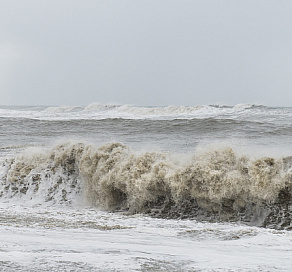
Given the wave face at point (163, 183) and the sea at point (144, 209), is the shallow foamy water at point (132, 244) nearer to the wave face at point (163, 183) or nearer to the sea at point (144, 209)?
the sea at point (144, 209)

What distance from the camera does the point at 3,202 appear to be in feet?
26.2

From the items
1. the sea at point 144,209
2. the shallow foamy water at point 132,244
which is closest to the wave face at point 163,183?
the sea at point 144,209

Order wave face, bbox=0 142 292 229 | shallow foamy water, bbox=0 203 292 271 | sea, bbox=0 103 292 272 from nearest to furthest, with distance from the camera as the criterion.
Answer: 1. shallow foamy water, bbox=0 203 292 271
2. sea, bbox=0 103 292 272
3. wave face, bbox=0 142 292 229

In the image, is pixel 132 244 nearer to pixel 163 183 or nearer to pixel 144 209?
pixel 144 209

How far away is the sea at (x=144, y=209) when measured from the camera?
3744 millimetres

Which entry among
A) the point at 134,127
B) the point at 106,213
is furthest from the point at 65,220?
the point at 134,127

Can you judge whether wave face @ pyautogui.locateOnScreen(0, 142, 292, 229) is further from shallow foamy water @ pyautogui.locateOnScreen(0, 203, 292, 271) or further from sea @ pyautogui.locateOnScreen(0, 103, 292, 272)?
shallow foamy water @ pyautogui.locateOnScreen(0, 203, 292, 271)

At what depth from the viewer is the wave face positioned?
6.61 metres

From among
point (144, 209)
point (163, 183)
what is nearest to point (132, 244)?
point (144, 209)

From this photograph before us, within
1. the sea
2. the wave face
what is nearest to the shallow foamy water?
the sea

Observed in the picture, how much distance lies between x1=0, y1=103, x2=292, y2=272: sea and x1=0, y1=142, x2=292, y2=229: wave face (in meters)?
0.02

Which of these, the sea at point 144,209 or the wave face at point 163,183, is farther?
the wave face at point 163,183

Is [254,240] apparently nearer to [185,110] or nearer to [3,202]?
[3,202]

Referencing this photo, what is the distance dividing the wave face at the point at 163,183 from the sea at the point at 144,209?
0.02m
